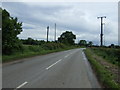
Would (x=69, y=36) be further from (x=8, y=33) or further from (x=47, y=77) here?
(x=47, y=77)

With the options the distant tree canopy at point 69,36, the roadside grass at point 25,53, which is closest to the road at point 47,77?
the roadside grass at point 25,53

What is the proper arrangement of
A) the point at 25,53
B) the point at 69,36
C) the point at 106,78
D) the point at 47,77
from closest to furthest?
the point at 106,78 < the point at 47,77 < the point at 25,53 < the point at 69,36

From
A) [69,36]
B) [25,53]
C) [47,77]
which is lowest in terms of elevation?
[47,77]

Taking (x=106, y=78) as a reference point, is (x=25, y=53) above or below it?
above

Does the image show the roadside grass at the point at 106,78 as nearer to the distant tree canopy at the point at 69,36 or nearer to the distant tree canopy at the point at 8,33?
the distant tree canopy at the point at 8,33

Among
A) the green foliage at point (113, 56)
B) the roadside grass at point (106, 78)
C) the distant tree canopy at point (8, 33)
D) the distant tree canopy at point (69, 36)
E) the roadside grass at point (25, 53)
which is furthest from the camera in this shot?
the distant tree canopy at point (69, 36)

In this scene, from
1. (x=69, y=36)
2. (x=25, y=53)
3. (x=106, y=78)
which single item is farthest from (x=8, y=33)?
(x=69, y=36)

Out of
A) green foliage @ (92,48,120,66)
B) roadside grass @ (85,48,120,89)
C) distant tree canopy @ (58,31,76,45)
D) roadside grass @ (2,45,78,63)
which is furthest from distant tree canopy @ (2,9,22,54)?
distant tree canopy @ (58,31,76,45)

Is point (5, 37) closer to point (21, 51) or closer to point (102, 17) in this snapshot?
point (21, 51)

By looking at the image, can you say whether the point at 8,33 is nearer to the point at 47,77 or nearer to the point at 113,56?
the point at 47,77

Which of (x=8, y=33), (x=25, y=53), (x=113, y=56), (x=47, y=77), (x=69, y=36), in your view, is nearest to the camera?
(x=47, y=77)

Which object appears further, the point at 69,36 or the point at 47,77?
the point at 69,36

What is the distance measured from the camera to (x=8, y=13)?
83.1 feet

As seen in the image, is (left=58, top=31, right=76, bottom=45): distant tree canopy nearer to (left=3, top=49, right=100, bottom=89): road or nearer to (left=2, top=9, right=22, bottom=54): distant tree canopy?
(left=2, top=9, right=22, bottom=54): distant tree canopy
